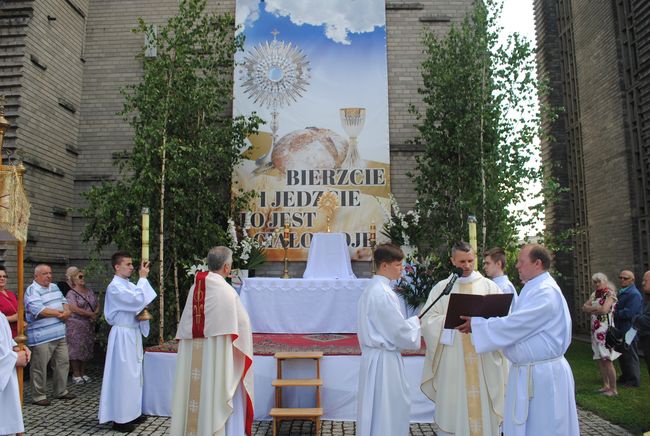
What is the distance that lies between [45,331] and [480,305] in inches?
248

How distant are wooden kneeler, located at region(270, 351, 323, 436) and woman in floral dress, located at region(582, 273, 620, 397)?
13.2ft

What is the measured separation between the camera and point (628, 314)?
714 centimetres

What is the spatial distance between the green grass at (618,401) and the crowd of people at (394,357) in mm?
1002

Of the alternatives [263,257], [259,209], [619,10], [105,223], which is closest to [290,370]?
[263,257]

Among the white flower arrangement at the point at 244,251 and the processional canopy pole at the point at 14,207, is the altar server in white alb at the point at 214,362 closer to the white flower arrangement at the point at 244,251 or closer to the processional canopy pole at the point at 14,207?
the processional canopy pole at the point at 14,207

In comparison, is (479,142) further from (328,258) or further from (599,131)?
(599,131)

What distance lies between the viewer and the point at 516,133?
8.37 m

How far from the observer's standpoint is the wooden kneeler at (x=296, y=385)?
533 cm

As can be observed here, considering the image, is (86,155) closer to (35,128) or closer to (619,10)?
(35,128)

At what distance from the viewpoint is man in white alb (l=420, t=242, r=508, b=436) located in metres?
4.51

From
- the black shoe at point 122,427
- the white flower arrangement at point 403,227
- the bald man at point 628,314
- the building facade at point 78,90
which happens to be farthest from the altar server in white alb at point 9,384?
the bald man at point 628,314

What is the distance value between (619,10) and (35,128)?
12423 millimetres

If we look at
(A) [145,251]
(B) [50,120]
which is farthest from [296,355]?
(B) [50,120]

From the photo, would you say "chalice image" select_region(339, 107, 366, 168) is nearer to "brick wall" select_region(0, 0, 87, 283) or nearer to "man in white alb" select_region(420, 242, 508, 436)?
"brick wall" select_region(0, 0, 87, 283)
